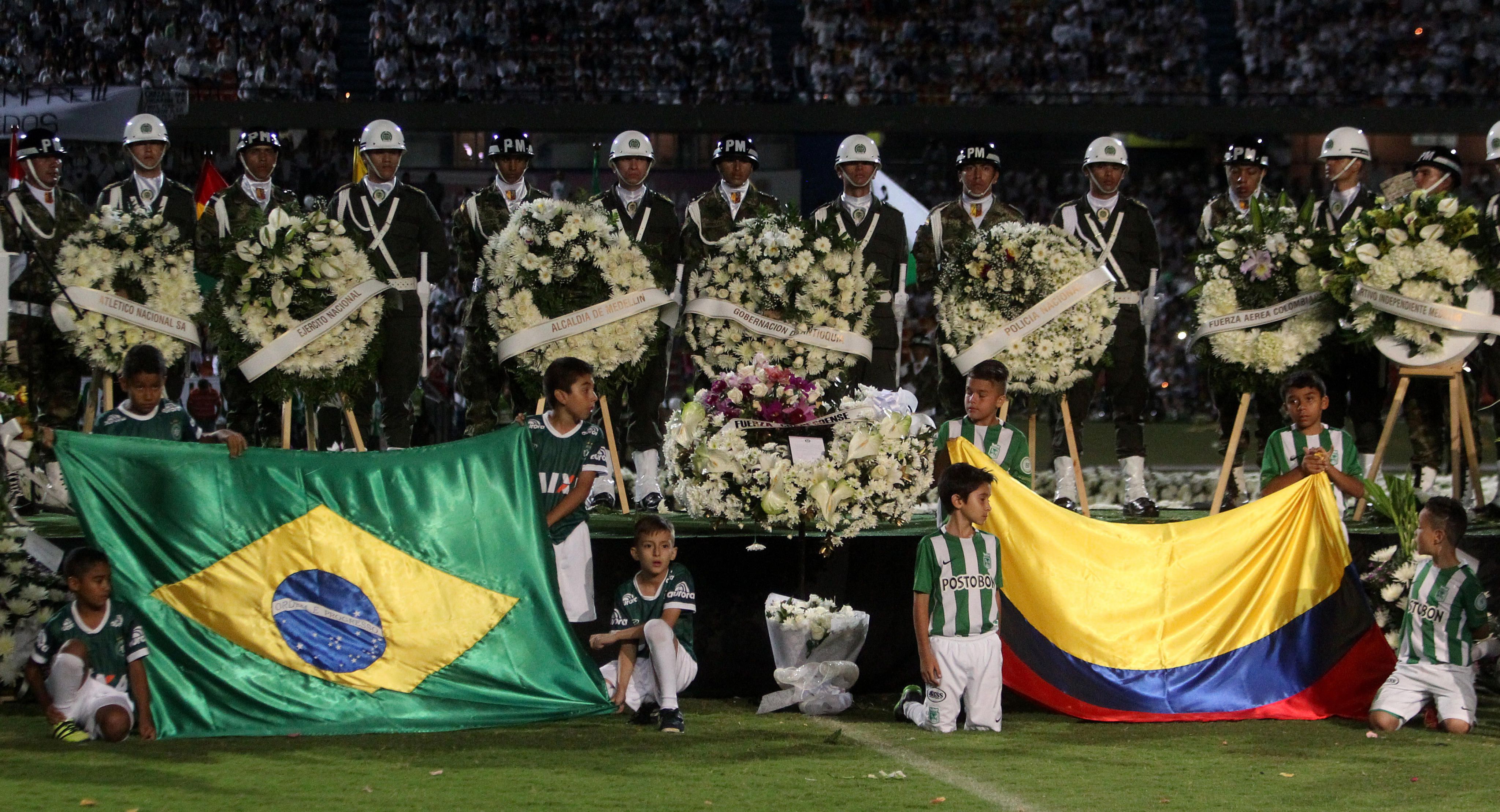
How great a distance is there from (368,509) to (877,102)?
2048 cm

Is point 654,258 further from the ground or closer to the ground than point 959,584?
further from the ground

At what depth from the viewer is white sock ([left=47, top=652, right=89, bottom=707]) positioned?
736 cm

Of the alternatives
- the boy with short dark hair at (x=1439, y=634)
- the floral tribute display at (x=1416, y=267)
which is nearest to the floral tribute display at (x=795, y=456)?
the boy with short dark hair at (x=1439, y=634)

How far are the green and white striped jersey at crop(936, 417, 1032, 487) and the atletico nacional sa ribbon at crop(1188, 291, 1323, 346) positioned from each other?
217 centimetres

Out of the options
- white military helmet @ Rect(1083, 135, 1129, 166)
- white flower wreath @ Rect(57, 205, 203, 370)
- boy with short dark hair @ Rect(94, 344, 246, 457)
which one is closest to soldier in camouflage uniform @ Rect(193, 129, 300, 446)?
white flower wreath @ Rect(57, 205, 203, 370)

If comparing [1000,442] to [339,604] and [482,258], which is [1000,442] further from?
[482,258]

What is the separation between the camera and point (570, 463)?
852 centimetres

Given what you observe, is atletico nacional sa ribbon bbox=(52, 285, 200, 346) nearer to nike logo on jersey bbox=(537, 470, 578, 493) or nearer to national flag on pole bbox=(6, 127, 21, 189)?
national flag on pole bbox=(6, 127, 21, 189)

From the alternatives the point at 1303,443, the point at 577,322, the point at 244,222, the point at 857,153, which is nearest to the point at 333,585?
the point at 577,322

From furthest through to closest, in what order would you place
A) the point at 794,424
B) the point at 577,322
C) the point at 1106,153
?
the point at 1106,153 < the point at 577,322 < the point at 794,424

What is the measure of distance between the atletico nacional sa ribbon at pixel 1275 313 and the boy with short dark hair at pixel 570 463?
4.39 m

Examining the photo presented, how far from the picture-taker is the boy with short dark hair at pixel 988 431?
886 cm

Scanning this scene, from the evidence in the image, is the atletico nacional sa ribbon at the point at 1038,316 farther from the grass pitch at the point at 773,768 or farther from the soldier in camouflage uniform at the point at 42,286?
the soldier in camouflage uniform at the point at 42,286

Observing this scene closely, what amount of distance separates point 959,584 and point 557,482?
2.04 metres
